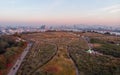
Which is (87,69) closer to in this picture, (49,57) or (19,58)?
(49,57)

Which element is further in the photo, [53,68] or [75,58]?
[75,58]

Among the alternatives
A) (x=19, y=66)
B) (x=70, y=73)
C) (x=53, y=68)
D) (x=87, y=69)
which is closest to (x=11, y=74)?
(x=19, y=66)

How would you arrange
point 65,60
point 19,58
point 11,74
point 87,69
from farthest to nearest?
point 19,58, point 65,60, point 87,69, point 11,74

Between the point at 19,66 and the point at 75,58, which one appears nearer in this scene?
the point at 19,66

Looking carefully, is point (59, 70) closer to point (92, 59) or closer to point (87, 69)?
point (87, 69)

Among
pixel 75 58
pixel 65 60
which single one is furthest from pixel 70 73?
pixel 75 58

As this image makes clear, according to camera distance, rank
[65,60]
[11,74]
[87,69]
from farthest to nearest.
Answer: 1. [65,60]
2. [87,69]
3. [11,74]

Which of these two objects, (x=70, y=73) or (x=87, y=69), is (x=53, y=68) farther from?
(x=87, y=69)

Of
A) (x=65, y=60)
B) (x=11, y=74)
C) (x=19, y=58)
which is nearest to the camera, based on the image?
(x=11, y=74)

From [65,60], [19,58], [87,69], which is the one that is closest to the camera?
[87,69]
